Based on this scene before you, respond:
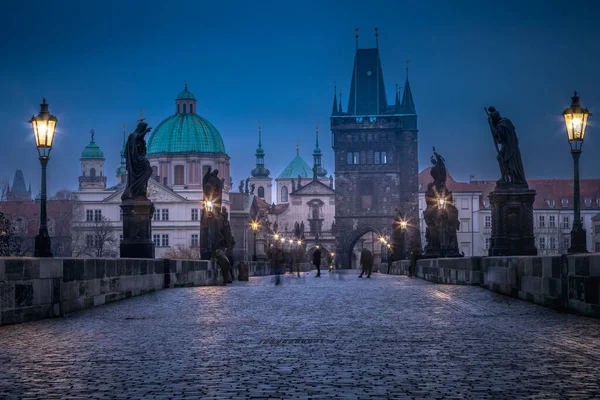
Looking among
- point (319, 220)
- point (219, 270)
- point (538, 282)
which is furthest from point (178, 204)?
point (538, 282)

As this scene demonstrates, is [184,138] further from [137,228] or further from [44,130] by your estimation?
[44,130]

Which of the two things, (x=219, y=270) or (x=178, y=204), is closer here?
(x=219, y=270)

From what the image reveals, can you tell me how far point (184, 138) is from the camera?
137625 millimetres

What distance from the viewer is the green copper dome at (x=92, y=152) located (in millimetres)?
166250

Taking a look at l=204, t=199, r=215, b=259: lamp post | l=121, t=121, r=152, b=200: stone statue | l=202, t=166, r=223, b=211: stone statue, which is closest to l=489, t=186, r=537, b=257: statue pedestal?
l=121, t=121, r=152, b=200: stone statue

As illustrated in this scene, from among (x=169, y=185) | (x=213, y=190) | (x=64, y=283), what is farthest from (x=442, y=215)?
(x=169, y=185)

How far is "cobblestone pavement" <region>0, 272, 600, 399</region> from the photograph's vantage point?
6.89m

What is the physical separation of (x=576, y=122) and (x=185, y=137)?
120m

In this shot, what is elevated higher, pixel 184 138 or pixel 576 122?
pixel 184 138

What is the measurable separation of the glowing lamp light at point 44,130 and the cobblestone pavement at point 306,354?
14.9 ft

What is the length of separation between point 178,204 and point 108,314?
110889mm

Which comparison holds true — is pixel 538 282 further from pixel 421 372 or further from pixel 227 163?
pixel 227 163

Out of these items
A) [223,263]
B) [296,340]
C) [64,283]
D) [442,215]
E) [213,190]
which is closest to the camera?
[296,340]

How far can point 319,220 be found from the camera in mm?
150000
